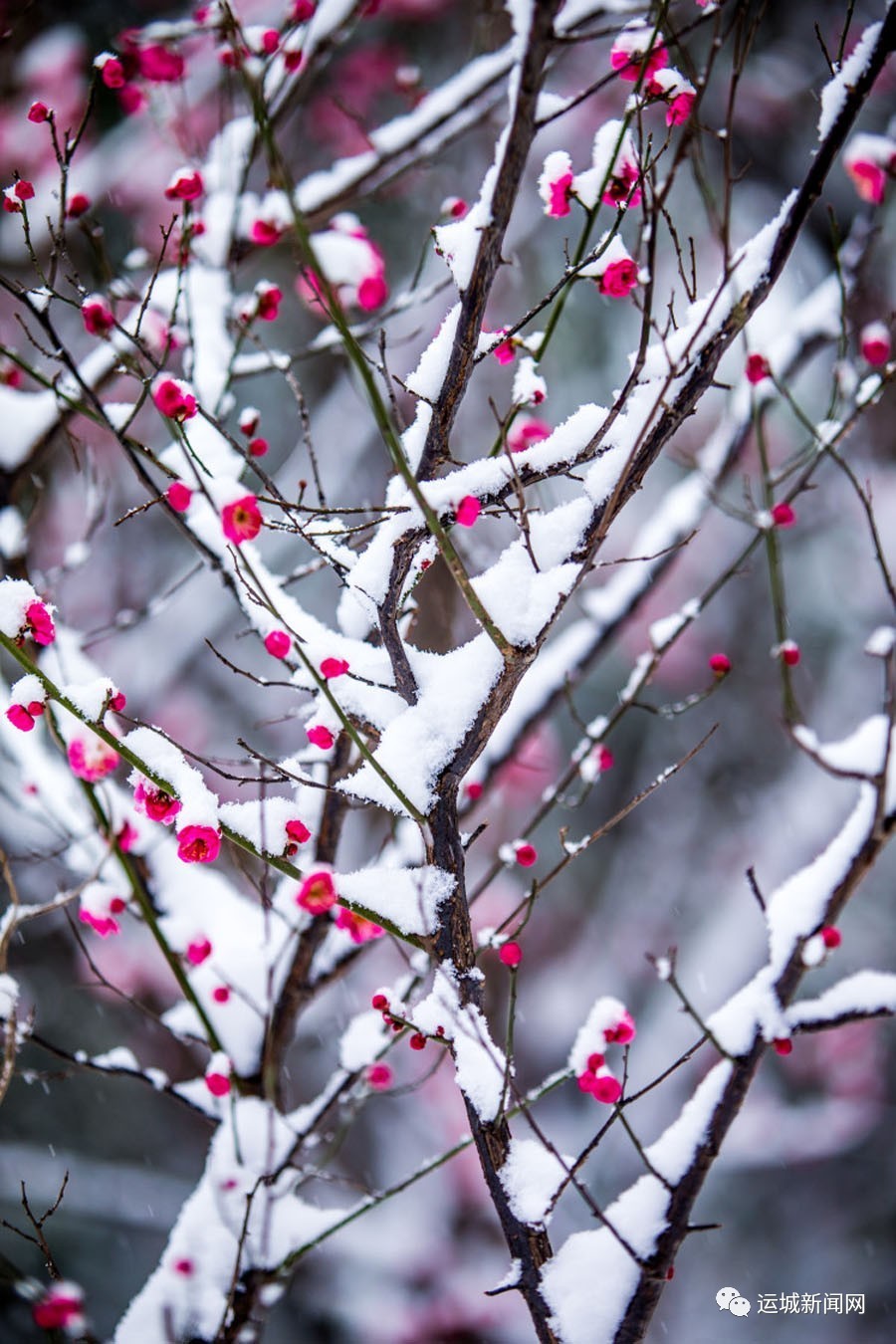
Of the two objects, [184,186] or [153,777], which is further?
[184,186]

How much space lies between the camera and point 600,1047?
137 centimetres

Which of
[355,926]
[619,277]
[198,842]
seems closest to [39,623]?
[198,842]

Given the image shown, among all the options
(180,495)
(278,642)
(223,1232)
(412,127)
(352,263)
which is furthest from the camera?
(412,127)

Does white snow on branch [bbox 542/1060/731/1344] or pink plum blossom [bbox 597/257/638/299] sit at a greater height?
pink plum blossom [bbox 597/257/638/299]

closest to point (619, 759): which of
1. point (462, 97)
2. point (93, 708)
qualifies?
point (462, 97)

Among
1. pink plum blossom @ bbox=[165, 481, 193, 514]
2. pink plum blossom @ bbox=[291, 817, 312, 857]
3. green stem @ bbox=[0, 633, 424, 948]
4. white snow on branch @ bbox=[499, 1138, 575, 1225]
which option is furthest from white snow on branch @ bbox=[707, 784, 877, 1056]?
pink plum blossom @ bbox=[165, 481, 193, 514]

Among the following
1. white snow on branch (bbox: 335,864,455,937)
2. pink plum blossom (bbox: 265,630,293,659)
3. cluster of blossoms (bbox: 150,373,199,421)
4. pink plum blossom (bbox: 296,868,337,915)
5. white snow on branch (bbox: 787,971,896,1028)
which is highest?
cluster of blossoms (bbox: 150,373,199,421)

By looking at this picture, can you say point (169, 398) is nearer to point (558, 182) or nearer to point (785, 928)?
point (558, 182)

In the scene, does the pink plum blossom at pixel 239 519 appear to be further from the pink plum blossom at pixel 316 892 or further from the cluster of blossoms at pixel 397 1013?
the cluster of blossoms at pixel 397 1013

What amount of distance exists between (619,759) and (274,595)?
4.53 meters

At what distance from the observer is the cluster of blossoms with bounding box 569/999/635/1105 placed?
135 centimetres

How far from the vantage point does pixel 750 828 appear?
5.51m

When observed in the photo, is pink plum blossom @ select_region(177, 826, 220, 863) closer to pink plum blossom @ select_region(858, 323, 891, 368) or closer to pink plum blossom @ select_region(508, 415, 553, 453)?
pink plum blossom @ select_region(508, 415, 553, 453)

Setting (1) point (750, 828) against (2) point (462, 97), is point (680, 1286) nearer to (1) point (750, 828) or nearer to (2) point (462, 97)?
(1) point (750, 828)
